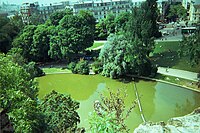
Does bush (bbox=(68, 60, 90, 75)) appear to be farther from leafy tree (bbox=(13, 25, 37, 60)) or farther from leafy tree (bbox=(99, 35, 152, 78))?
leafy tree (bbox=(13, 25, 37, 60))

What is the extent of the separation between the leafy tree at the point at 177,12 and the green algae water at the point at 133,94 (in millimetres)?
30621

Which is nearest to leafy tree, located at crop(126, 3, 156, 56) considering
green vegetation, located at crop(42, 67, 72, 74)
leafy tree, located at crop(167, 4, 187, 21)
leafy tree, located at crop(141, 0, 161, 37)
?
leafy tree, located at crop(141, 0, 161, 37)

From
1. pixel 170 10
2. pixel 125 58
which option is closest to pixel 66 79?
pixel 125 58

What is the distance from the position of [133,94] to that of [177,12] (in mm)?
34282

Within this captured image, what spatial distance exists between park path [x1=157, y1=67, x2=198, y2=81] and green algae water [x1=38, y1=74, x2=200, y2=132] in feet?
6.04

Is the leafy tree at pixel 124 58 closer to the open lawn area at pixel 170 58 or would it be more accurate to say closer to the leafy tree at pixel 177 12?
the open lawn area at pixel 170 58

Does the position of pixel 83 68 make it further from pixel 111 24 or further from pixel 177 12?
pixel 177 12

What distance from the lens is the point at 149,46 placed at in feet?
78.4

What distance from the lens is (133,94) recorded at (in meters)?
18.8

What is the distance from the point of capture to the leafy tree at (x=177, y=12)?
4694cm

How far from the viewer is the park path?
2088 centimetres

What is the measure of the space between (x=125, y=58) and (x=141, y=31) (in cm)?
432

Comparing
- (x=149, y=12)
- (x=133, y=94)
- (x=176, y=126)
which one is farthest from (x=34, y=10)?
(x=176, y=126)

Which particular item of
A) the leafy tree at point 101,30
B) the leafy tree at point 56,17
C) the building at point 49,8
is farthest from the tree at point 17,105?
the building at point 49,8
